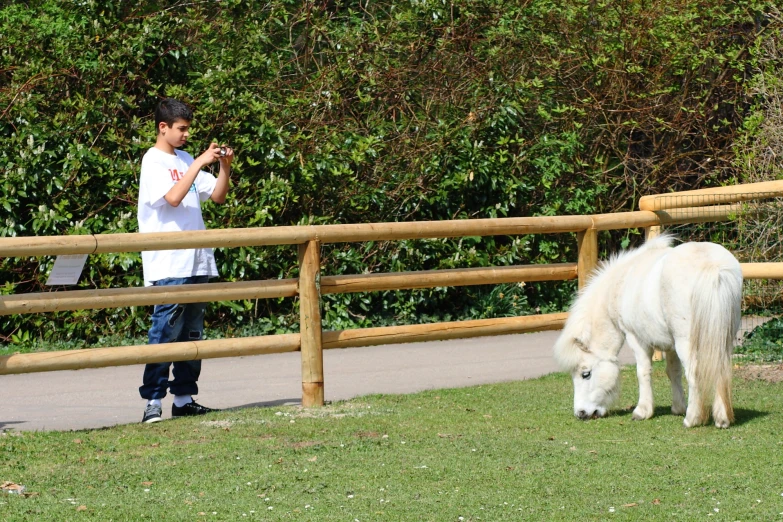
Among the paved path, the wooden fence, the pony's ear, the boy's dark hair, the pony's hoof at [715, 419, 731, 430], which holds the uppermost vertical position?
the boy's dark hair

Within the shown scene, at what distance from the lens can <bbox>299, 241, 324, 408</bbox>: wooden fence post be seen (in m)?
7.52

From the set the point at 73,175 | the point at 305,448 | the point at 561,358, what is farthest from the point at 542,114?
the point at 305,448

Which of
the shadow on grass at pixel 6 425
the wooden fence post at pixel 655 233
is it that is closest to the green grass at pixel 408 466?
the shadow on grass at pixel 6 425

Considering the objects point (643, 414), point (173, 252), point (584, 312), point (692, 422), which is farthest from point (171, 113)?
point (692, 422)

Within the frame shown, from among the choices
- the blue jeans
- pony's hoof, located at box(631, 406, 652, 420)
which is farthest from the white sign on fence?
pony's hoof, located at box(631, 406, 652, 420)

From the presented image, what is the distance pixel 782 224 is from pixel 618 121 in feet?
15.0

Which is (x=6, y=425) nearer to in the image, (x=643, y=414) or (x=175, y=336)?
(x=175, y=336)

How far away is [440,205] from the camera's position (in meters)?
11.9

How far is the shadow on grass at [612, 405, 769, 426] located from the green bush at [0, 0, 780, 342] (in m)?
4.46

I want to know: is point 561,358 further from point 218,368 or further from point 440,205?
point 440,205

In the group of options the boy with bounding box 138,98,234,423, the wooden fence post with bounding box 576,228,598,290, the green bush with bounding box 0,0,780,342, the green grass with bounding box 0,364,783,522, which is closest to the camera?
the green grass with bounding box 0,364,783,522

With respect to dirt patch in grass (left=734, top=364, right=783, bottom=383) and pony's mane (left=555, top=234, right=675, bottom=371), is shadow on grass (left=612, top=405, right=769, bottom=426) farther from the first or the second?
dirt patch in grass (left=734, top=364, right=783, bottom=383)

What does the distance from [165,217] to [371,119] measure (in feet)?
16.3

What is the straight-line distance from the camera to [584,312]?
7.00 m
